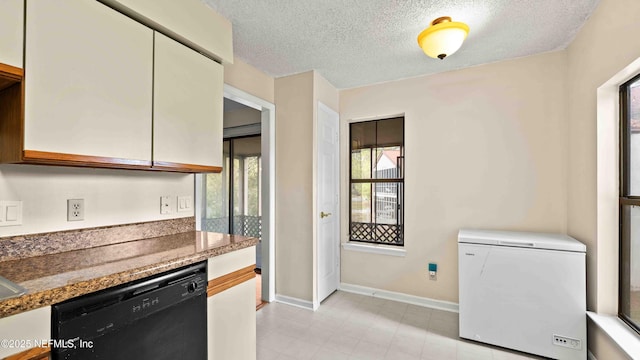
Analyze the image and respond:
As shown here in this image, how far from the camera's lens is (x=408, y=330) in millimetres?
2514

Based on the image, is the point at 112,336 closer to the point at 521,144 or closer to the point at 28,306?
the point at 28,306

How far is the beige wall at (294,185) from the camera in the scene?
2973mm

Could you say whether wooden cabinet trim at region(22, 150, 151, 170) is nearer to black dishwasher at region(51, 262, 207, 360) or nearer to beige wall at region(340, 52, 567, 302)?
black dishwasher at region(51, 262, 207, 360)

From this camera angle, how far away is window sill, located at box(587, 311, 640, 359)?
5.16ft

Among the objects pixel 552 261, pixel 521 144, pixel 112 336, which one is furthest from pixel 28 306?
pixel 521 144

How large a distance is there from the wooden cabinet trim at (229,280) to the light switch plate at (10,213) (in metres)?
0.89

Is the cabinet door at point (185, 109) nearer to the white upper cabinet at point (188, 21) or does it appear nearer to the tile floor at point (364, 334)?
the white upper cabinet at point (188, 21)

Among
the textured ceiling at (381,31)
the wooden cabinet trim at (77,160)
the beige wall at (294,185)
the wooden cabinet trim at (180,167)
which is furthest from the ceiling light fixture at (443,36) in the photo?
the wooden cabinet trim at (77,160)

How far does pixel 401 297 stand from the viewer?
314 cm

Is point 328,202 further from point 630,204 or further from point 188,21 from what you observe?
point 630,204

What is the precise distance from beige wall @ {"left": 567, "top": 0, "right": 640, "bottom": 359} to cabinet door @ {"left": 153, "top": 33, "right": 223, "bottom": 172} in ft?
8.22

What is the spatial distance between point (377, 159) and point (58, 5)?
116 inches

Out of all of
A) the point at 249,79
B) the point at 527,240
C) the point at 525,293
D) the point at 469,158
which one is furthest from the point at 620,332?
the point at 249,79

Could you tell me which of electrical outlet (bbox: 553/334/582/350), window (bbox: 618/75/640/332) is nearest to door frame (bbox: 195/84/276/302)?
electrical outlet (bbox: 553/334/582/350)
